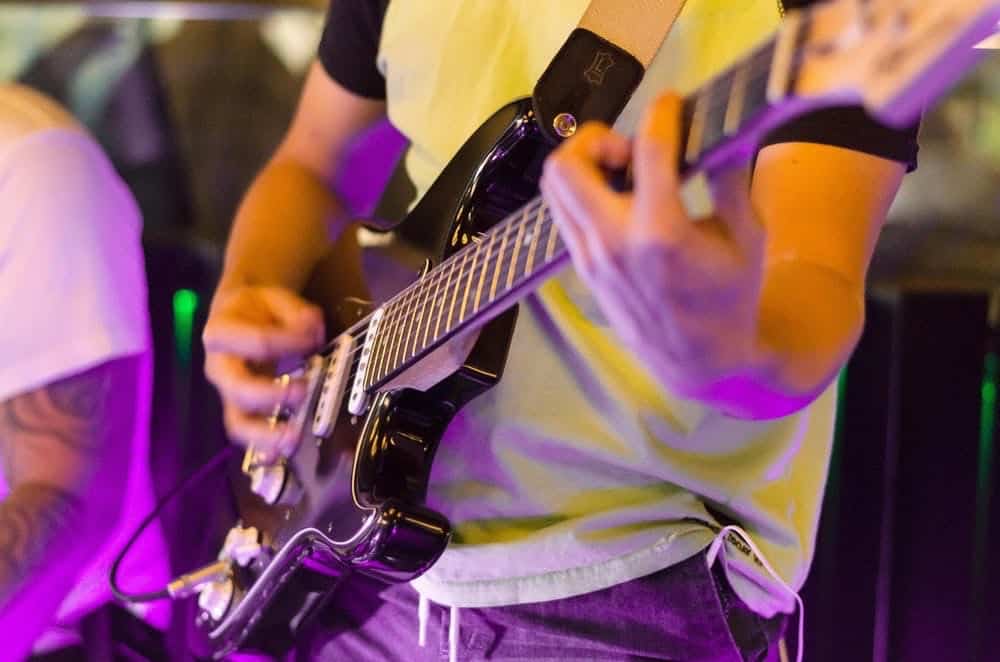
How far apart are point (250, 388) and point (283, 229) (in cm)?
23

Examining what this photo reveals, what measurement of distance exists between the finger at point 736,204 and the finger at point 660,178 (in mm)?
29

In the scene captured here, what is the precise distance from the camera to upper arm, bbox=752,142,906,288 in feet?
2.21

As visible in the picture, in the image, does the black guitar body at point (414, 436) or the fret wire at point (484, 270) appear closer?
the fret wire at point (484, 270)

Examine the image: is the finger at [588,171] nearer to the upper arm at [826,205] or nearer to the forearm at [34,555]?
the upper arm at [826,205]

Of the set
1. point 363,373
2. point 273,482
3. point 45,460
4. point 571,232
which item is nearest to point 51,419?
point 45,460

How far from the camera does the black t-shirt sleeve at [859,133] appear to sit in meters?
0.70

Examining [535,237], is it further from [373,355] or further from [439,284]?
[373,355]

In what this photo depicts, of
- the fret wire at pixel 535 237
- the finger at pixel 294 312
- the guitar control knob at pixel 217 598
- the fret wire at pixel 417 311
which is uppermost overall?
the fret wire at pixel 535 237

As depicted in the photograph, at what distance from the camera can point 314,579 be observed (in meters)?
0.96

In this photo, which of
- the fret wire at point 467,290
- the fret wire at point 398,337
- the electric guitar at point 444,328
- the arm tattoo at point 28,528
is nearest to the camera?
the electric guitar at point 444,328

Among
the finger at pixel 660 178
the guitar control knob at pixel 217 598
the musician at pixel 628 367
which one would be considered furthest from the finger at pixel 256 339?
the finger at pixel 660 178

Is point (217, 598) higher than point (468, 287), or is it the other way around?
point (468, 287)

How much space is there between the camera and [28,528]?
1046 millimetres

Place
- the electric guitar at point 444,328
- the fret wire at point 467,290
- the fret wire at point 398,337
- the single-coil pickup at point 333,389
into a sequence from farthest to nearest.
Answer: the single-coil pickup at point 333,389
the fret wire at point 398,337
the fret wire at point 467,290
the electric guitar at point 444,328
